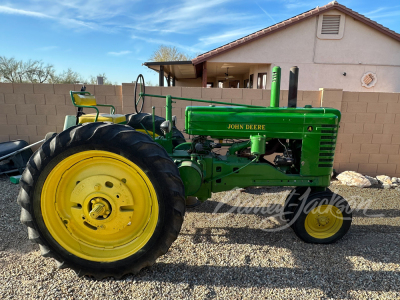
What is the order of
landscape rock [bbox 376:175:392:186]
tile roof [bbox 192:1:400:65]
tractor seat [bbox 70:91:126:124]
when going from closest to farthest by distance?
tractor seat [bbox 70:91:126:124] → landscape rock [bbox 376:175:392:186] → tile roof [bbox 192:1:400:65]

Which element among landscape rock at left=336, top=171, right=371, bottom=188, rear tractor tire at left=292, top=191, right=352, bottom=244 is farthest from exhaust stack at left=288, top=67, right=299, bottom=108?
landscape rock at left=336, top=171, right=371, bottom=188

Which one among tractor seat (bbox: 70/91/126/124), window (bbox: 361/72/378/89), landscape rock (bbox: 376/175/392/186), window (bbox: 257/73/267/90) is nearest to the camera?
tractor seat (bbox: 70/91/126/124)

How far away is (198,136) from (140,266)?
1286 mm

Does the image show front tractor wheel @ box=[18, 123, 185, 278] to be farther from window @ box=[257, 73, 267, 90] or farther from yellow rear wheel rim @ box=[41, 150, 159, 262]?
window @ box=[257, 73, 267, 90]

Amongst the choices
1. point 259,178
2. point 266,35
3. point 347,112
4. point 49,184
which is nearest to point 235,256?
point 259,178

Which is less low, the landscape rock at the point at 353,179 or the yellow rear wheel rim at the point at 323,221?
the yellow rear wheel rim at the point at 323,221

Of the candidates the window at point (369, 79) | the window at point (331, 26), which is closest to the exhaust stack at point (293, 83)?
the window at point (331, 26)

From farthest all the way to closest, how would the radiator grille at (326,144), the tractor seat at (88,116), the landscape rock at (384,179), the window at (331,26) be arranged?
the window at (331,26) → the landscape rock at (384,179) → the tractor seat at (88,116) → the radiator grille at (326,144)

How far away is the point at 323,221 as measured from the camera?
8.73ft

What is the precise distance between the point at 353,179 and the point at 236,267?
327cm

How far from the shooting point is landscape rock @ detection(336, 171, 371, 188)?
4527 mm

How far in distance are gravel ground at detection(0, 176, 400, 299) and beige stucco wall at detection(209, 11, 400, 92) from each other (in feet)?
27.1

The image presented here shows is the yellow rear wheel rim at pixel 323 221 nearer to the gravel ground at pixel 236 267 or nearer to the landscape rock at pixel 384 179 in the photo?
the gravel ground at pixel 236 267

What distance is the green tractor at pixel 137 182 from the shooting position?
197cm
